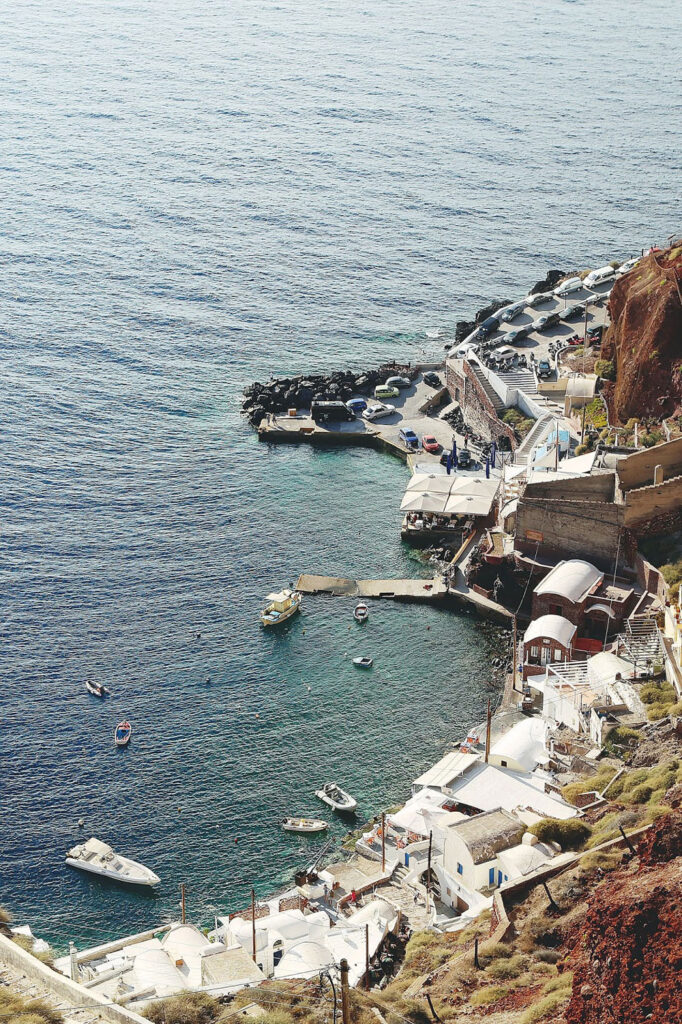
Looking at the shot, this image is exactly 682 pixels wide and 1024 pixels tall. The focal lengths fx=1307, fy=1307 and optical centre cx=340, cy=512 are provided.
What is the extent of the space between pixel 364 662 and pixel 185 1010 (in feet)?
120

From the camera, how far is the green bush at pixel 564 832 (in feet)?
192

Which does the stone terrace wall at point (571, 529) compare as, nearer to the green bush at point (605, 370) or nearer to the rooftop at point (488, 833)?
the green bush at point (605, 370)

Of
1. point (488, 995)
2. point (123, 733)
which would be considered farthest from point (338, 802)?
point (488, 995)

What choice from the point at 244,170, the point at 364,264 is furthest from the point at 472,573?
the point at 244,170

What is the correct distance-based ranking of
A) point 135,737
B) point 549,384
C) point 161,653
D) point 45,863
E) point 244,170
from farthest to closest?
point 244,170 → point 549,384 → point 161,653 → point 135,737 → point 45,863

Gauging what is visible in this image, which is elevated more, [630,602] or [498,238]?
[498,238]

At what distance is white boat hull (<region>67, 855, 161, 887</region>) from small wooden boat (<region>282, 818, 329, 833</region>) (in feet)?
24.2

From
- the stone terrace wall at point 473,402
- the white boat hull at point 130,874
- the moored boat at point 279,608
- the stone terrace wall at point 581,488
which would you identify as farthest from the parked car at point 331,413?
the white boat hull at point 130,874

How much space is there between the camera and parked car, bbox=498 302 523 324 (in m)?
128

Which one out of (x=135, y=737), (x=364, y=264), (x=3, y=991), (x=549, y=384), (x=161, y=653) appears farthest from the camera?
(x=364, y=264)

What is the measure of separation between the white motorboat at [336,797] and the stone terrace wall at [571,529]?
24489mm

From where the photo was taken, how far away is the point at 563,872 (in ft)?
174

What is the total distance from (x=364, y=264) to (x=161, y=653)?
85524 millimetres

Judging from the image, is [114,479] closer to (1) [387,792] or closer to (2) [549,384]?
(2) [549,384]
